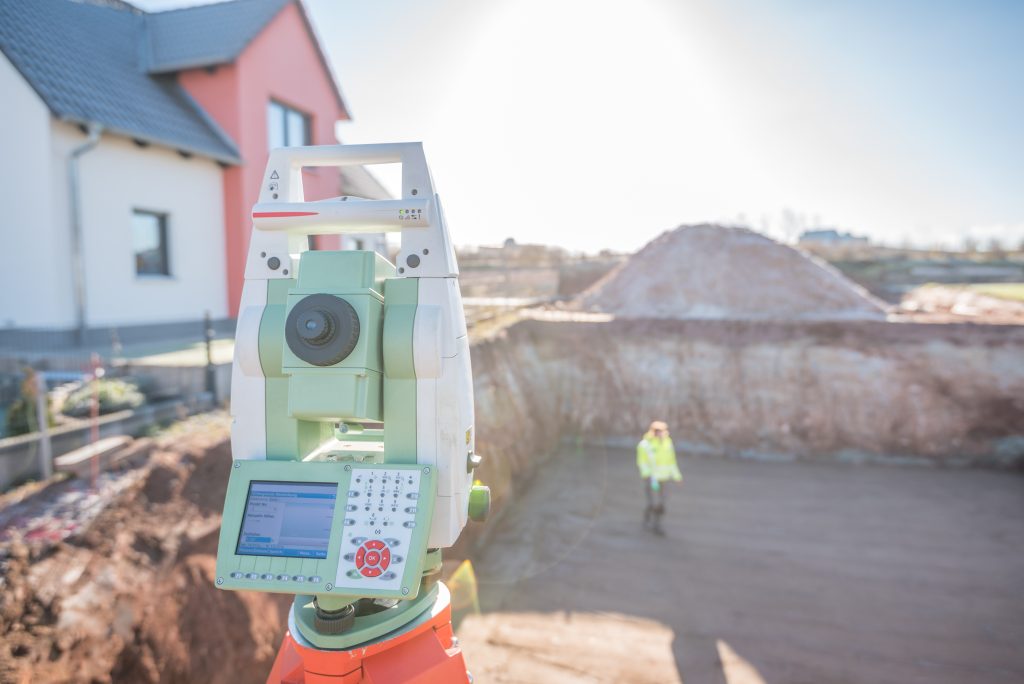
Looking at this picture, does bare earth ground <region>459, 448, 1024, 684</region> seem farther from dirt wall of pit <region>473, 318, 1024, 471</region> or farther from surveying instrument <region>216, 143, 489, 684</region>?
surveying instrument <region>216, 143, 489, 684</region>

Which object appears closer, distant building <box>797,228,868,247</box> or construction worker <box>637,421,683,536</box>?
construction worker <box>637,421,683,536</box>

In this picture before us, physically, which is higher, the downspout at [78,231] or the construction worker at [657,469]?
the downspout at [78,231]

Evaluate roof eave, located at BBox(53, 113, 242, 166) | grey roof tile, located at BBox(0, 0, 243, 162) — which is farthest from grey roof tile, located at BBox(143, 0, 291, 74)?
roof eave, located at BBox(53, 113, 242, 166)

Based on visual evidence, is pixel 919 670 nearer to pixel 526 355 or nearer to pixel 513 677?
pixel 513 677

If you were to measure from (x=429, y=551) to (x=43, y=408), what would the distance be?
486cm

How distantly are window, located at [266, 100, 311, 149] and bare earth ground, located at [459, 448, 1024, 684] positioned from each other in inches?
377

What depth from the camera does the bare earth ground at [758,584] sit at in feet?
18.7

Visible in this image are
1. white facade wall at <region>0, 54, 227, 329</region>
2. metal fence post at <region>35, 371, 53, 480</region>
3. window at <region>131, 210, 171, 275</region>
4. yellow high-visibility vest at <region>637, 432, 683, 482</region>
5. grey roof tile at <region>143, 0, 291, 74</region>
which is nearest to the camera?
metal fence post at <region>35, 371, 53, 480</region>

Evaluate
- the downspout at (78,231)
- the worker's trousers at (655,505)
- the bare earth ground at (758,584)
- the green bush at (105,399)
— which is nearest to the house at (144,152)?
the downspout at (78,231)

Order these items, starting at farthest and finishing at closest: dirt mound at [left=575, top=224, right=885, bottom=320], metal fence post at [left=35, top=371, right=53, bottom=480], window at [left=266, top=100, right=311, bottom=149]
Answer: dirt mound at [left=575, top=224, right=885, bottom=320]
window at [left=266, top=100, right=311, bottom=149]
metal fence post at [left=35, top=371, right=53, bottom=480]

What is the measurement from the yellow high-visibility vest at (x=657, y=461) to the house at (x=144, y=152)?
305 inches

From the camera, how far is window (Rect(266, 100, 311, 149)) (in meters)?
13.4

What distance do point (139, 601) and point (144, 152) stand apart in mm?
9115

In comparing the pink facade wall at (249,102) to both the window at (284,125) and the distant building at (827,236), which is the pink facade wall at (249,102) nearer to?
the window at (284,125)
